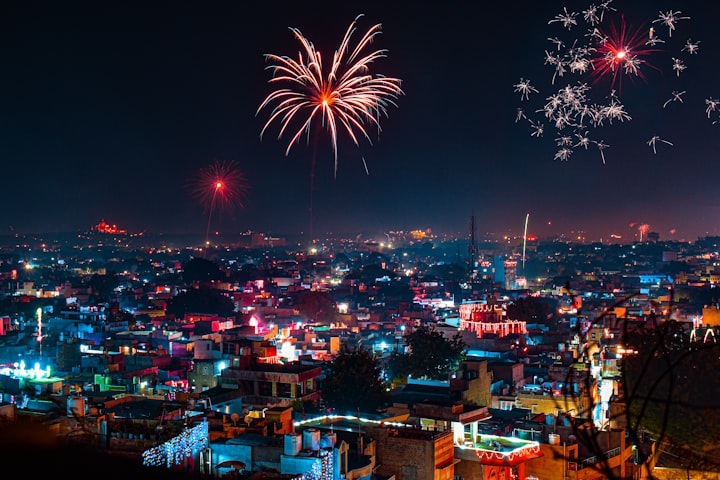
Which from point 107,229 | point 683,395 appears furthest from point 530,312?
point 107,229

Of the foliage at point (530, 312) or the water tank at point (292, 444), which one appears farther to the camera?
the foliage at point (530, 312)

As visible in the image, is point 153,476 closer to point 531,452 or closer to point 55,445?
point 55,445

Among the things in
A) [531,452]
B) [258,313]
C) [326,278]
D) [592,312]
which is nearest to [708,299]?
[592,312]

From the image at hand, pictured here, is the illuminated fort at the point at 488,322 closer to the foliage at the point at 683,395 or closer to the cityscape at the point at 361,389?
the cityscape at the point at 361,389

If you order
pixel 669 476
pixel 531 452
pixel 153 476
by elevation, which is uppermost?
pixel 153 476

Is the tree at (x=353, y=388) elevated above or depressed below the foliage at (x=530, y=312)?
below

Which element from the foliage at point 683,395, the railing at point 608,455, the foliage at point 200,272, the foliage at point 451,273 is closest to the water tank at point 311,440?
the railing at point 608,455

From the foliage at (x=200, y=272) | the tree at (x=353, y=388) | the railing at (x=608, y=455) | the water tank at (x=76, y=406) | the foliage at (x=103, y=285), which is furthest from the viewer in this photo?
the foliage at (x=200, y=272)
